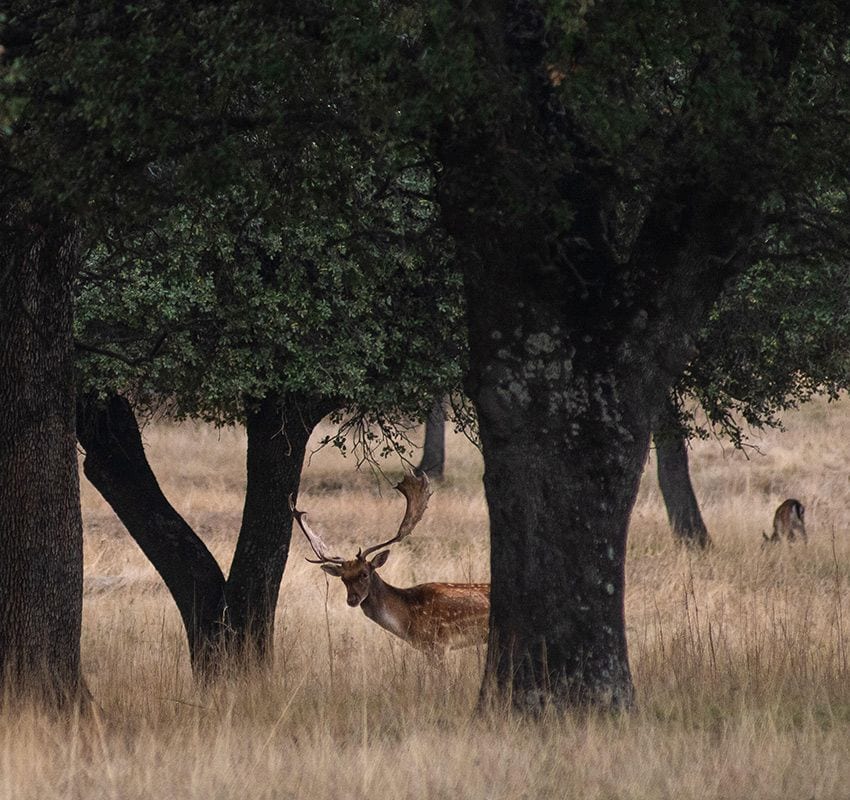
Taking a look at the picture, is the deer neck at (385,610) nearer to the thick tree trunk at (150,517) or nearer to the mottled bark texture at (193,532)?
the mottled bark texture at (193,532)

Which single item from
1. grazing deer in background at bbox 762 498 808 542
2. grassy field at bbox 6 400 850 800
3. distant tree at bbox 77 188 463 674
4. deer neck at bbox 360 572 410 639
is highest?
distant tree at bbox 77 188 463 674

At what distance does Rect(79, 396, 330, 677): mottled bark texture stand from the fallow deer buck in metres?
1.95

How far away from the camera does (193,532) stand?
44.7 feet

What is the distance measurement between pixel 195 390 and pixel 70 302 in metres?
2.83

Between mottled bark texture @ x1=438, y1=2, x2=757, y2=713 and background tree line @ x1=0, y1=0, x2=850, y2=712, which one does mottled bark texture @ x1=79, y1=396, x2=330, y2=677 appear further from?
mottled bark texture @ x1=438, y1=2, x2=757, y2=713

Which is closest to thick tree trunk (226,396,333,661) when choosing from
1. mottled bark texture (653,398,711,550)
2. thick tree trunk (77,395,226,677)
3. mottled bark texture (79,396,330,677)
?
mottled bark texture (79,396,330,677)

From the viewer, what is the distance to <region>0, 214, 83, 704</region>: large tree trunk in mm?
9555

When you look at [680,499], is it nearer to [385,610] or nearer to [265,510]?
[265,510]

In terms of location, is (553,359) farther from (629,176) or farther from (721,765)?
(721,765)

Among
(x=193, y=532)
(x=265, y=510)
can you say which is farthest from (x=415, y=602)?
(x=193, y=532)

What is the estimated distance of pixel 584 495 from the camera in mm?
8383

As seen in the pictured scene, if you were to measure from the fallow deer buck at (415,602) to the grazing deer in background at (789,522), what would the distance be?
39.1 ft

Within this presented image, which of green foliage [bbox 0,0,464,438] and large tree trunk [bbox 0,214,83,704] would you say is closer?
green foliage [bbox 0,0,464,438]

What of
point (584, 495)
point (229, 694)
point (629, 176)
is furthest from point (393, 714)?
point (629, 176)
